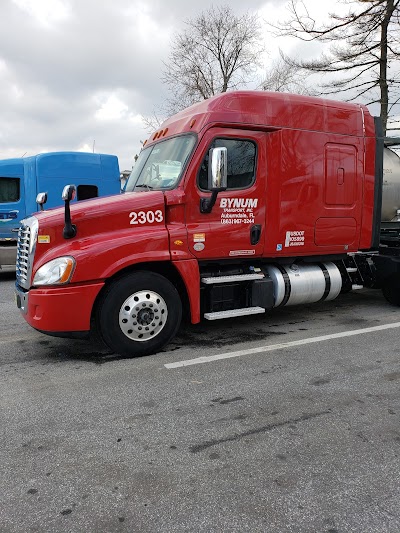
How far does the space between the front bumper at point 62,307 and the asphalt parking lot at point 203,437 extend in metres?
0.44

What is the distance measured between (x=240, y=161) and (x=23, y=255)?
277 centimetres

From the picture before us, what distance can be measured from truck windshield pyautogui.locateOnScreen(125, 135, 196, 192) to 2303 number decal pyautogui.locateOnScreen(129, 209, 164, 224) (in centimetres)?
39

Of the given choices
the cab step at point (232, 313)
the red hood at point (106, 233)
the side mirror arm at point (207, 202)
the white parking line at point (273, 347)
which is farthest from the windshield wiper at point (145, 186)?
the white parking line at point (273, 347)

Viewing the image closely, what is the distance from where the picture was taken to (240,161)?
5227mm

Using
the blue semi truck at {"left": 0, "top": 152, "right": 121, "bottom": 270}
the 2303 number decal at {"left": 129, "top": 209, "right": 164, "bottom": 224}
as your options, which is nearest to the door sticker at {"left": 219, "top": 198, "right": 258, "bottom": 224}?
the 2303 number decal at {"left": 129, "top": 209, "right": 164, "bottom": 224}

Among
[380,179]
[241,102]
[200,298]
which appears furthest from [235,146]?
[380,179]

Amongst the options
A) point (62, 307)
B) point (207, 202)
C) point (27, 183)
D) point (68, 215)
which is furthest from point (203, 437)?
point (27, 183)

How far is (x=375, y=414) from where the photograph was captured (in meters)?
3.36

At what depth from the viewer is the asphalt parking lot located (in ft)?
7.51

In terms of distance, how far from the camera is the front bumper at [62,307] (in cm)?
432

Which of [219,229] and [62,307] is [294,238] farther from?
[62,307]

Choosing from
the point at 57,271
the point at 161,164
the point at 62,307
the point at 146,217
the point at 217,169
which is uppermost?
the point at 161,164

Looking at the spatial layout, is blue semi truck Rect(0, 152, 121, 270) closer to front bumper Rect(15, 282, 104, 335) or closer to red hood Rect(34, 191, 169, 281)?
red hood Rect(34, 191, 169, 281)

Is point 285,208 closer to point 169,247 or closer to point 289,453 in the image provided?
point 169,247
